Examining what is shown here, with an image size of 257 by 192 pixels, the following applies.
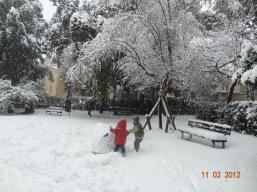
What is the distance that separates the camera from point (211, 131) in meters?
14.1

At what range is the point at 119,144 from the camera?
12.2 m

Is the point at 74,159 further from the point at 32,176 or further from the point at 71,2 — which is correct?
the point at 71,2

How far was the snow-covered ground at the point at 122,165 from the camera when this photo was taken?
366 inches

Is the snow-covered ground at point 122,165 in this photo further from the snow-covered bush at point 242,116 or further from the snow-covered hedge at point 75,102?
the snow-covered hedge at point 75,102

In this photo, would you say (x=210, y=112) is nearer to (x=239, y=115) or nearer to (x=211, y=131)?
(x=239, y=115)

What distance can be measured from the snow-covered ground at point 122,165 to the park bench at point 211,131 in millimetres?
384

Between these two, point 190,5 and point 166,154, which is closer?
point 166,154

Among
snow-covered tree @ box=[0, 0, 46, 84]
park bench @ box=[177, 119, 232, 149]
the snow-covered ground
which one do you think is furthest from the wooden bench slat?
snow-covered tree @ box=[0, 0, 46, 84]

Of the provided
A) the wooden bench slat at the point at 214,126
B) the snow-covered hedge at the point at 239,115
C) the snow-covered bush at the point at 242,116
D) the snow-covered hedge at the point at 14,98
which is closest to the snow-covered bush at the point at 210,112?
the snow-covered hedge at the point at 239,115

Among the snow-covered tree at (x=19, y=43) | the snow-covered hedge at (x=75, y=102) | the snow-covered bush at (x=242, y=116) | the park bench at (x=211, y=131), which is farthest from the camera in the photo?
the snow-covered hedge at (x=75, y=102)

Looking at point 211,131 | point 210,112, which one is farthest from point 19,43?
point 211,131

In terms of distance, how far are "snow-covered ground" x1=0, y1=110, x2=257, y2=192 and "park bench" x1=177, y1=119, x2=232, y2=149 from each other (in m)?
0.38

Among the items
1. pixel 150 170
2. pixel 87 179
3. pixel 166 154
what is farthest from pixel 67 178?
pixel 166 154

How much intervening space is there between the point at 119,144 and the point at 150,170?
2007 millimetres
